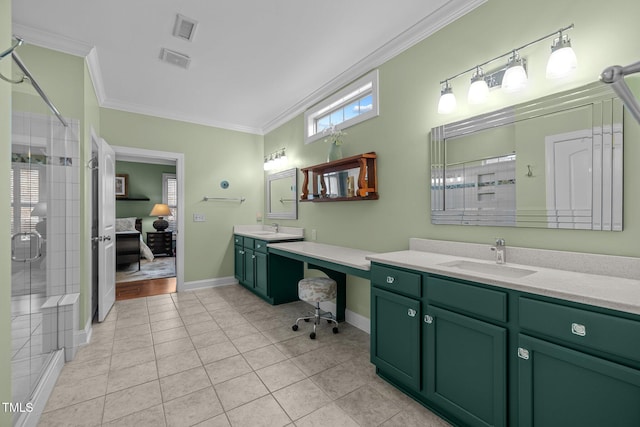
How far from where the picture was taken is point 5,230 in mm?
1347

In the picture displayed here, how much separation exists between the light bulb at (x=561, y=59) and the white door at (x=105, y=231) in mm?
4063

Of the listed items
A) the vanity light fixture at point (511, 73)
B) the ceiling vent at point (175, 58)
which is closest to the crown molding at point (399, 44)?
the vanity light fixture at point (511, 73)

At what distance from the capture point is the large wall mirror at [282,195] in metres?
4.17

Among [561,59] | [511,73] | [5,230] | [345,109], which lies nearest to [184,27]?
[345,109]

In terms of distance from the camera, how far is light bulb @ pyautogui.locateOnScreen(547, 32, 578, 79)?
1.52 meters

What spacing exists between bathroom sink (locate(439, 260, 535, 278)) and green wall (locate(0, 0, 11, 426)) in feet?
7.49

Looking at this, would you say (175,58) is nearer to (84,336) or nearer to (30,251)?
(30,251)

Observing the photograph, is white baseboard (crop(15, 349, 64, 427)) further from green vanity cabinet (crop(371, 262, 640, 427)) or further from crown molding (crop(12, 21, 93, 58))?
crown molding (crop(12, 21, 93, 58))

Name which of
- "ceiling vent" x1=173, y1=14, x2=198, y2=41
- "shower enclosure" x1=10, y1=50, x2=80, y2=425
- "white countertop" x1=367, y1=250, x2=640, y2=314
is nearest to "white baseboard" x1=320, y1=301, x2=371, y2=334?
"white countertop" x1=367, y1=250, x2=640, y2=314

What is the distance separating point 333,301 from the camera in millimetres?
3301

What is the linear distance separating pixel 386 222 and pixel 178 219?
3.20 meters

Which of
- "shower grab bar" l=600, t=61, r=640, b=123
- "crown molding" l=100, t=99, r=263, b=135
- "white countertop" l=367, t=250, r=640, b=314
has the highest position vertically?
"crown molding" l=100, t=99, r=263, b=135

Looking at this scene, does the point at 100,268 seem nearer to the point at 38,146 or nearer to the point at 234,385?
the point at 38,146

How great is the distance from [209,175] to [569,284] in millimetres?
4516
